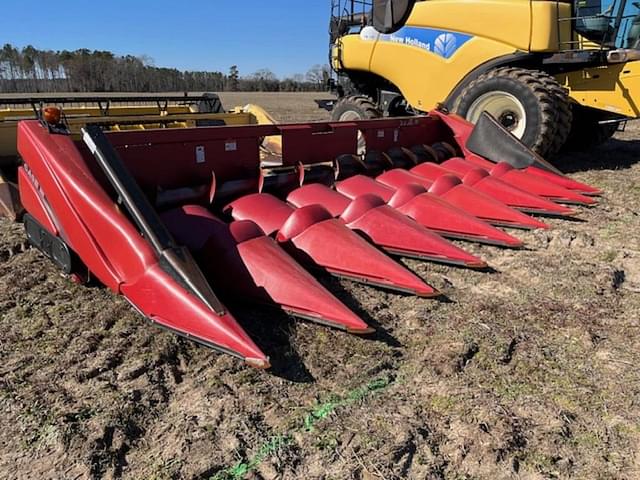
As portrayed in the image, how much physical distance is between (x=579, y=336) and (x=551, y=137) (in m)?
3.44

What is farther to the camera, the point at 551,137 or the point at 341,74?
the point at 341,74

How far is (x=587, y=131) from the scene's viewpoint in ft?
24.0

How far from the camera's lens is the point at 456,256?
283 centimetres

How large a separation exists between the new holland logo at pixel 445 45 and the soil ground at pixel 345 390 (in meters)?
4.10

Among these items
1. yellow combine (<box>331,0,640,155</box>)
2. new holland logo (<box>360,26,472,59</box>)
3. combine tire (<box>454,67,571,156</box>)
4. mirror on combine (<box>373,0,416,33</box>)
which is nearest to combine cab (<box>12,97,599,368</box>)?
combine tire (<box>454,67,571,156</box>)

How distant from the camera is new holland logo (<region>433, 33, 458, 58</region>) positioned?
602cm

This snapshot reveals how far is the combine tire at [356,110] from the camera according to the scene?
694cm

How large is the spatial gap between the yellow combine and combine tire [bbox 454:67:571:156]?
0.4 inches

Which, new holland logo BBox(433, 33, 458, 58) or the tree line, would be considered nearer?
new holland logo BBox(433, 33, 458, 58)

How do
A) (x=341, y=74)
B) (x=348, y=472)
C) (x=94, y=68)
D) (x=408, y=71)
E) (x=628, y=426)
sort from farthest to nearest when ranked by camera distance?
(x=94, y=68) → (x=341, y=74) → (x=408, y=71) → (x=628, y=426) → (x=348, y=472)

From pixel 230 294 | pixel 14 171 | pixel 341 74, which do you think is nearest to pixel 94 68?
pixel 341 74

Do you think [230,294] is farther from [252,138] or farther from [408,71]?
[408,71]

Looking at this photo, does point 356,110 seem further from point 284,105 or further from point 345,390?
point 284,105

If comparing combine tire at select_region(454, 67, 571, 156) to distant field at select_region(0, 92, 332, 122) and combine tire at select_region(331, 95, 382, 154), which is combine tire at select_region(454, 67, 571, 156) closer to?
combine tire at select_region(331, 95, 382, 154)
